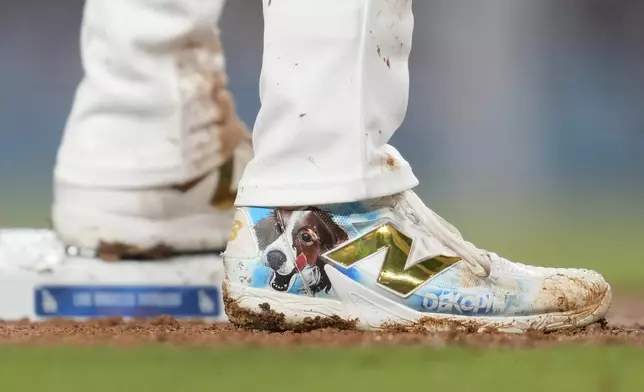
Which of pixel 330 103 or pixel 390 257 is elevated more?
pixel 330 103

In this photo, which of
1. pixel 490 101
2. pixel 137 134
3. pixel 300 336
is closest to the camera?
pixel 300 336

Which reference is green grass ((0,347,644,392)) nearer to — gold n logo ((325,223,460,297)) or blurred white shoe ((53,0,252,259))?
gold n logo ((325,223,460,297))

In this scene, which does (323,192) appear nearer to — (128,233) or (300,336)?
(300,336)

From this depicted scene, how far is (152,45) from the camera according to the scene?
153 cm

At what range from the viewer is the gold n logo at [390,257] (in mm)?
1125

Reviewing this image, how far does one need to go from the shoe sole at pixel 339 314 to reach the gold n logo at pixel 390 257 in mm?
16

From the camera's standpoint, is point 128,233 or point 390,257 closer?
point 390,257

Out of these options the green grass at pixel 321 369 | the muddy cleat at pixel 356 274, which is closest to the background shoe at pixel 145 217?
the muddy cleat at pixel 356 274

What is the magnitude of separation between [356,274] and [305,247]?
5 centimetres

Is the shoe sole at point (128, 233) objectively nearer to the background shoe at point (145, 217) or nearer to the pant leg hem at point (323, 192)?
the background shoe at point (145, 217)

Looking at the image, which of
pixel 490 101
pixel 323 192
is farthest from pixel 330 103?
pixel 490 101

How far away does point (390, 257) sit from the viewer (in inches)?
44.5

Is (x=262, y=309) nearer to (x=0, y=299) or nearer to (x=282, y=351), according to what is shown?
(x=282, y=351)

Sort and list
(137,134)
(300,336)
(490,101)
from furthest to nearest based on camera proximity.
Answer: (490,101) → (137,134) → (300,336)
